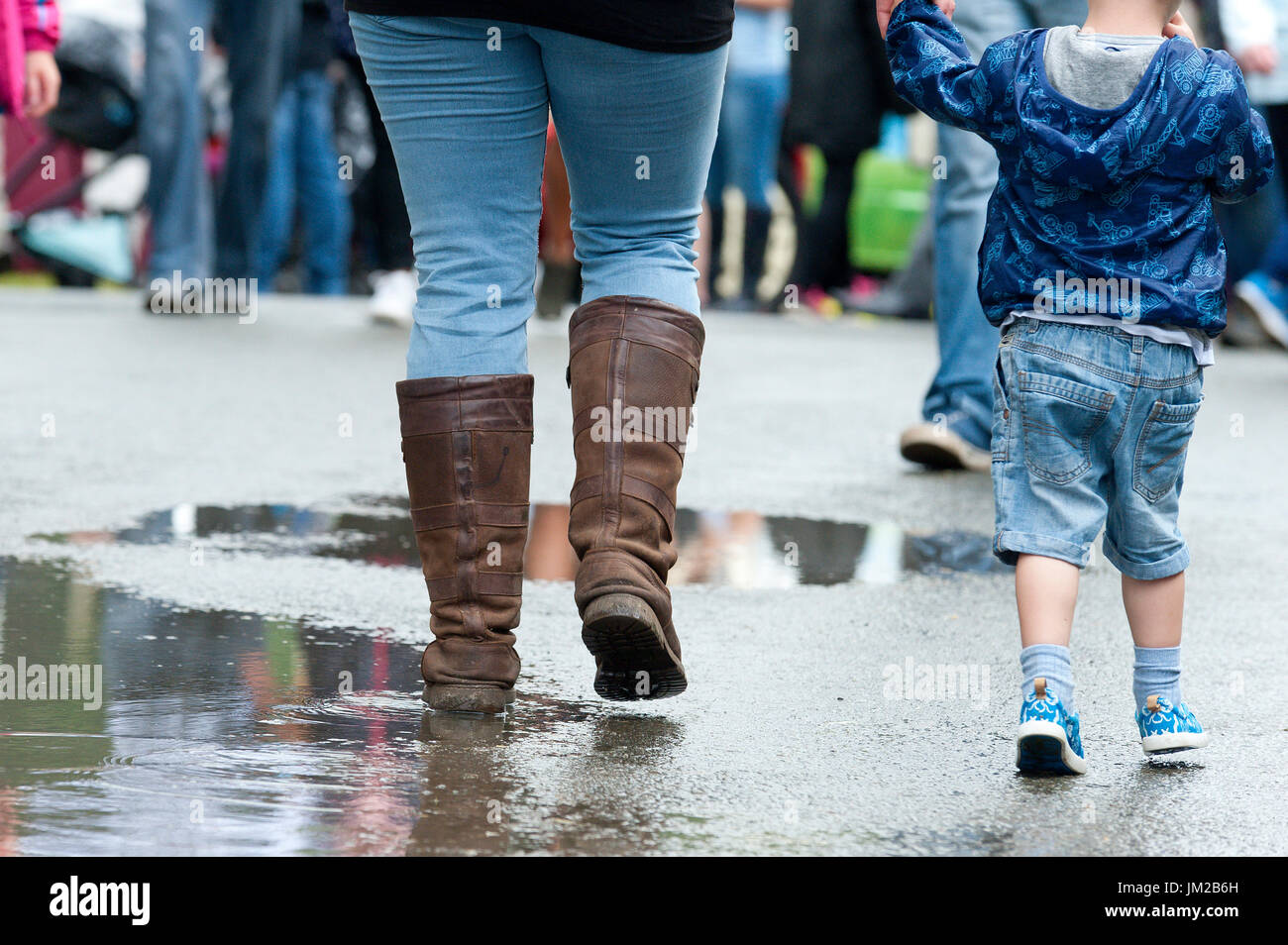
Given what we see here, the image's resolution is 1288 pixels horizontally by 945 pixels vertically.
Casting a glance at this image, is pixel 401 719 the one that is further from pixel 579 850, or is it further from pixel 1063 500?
pixel 1063 500

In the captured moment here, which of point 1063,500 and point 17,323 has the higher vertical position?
point 17,323

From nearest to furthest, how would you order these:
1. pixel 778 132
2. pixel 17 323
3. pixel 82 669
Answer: pixel 82 669 < pixel 17 323 < pixel 778 132

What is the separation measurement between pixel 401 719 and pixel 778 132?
1063 centimetres

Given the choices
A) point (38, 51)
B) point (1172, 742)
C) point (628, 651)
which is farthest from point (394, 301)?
point (1172, 742)

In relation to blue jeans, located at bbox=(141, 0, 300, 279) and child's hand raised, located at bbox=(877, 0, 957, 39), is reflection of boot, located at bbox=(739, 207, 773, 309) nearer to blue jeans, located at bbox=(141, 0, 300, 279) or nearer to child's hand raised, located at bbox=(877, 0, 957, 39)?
blue jeans, located at bbox=(141, 0, 300, 279)

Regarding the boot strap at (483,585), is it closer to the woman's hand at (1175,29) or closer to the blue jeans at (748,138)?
the woman's hand at (1175,29)

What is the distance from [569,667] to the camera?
3.18 m

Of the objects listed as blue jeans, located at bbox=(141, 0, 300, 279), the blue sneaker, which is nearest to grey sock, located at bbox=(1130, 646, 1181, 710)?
blue jeans, located at bbox=(141, 0, 300, 279)

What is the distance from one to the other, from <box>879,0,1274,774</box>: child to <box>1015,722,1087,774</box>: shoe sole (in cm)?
5

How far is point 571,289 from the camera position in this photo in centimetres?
1102

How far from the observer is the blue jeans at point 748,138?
1134cm

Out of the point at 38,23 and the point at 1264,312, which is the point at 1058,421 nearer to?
the point at 38,23

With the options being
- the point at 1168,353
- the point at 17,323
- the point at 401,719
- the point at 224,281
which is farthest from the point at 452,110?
the point at 224,281

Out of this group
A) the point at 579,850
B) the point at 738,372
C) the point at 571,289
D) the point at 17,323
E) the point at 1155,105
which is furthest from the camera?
the point at 571,289
